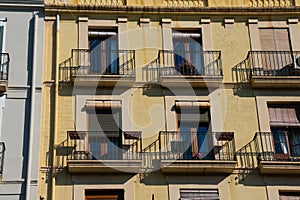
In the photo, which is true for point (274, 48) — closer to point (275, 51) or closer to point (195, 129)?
A: point (275, 51)

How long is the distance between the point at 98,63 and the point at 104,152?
294 cm

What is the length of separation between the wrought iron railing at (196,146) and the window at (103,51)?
8.85ft

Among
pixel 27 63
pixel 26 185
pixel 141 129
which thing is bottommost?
pixel 26 185

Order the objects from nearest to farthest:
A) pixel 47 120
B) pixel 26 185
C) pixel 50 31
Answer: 1. pixel 26 185
2. pixel 47 120
3. pixel 50 31

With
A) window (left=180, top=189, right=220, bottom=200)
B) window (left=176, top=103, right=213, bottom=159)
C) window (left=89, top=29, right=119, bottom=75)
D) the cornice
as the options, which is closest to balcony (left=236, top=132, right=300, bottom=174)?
window (left=176, top=103, right=213, bottom=159)

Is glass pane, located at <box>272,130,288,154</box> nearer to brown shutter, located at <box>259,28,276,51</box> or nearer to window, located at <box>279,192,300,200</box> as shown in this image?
window, located at <box>279,192,300,200</box>

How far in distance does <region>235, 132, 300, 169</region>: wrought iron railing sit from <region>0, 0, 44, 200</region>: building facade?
5.63 meters

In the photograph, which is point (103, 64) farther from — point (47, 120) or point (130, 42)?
point (47, 120)

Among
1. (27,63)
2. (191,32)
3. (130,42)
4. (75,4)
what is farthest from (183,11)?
(27,63)

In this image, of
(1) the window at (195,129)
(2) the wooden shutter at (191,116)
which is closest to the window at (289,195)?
(1) the window at (195,129)

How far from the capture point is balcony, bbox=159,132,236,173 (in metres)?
17.6

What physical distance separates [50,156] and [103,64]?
3.35 meters

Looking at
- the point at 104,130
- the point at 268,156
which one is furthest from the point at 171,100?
the point at 268,156

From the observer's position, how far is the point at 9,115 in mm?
18391
